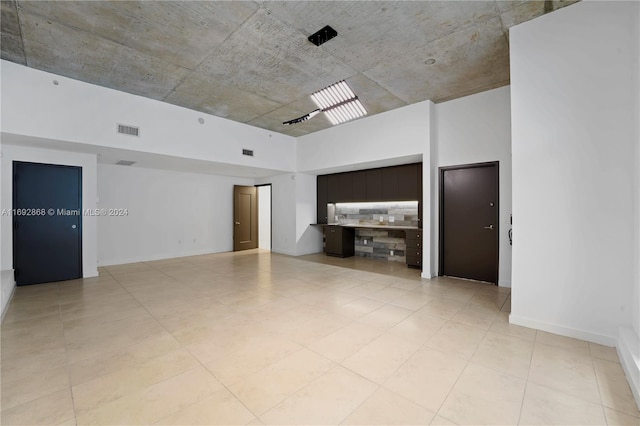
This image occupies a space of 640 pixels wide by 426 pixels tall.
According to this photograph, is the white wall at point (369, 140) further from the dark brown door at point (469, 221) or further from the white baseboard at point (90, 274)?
the white baseboard at point (90, 274)

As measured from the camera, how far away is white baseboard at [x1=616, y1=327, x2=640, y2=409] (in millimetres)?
1983

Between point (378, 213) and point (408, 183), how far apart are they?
133 centimetres

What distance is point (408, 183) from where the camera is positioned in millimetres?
6277

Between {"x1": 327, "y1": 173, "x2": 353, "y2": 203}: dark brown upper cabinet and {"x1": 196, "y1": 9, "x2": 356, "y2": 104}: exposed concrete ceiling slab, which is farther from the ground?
{"x1": 196, "y1": 9, "x2": 356, "y2": 104}: exposed concrete ceiling slab

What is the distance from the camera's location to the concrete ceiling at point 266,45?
9.52 feet

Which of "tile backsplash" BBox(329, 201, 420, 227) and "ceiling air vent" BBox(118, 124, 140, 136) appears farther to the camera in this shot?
"tile backsplash" BBox(329, 201, 420, 227)

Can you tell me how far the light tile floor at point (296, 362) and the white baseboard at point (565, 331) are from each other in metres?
0.09

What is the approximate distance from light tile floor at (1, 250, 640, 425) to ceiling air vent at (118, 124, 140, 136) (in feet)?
8.97

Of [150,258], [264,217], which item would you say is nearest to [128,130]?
[150,258]

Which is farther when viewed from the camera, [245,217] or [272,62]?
[245,217]

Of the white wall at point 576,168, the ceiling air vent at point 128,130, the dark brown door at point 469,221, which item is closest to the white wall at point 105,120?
the ceiling air vent at point 128,130

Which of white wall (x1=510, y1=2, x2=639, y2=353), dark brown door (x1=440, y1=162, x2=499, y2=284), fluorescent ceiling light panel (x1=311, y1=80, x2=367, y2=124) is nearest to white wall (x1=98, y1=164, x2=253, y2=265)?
fluorescent ceiling light panel (x1=311, y1=80, x2=367, y2=124)

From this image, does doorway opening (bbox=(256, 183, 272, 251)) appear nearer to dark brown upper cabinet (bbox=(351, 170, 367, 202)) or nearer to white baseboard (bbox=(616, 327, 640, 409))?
dark brown upper cabinet (bbox=(351, 170, 367, 202))

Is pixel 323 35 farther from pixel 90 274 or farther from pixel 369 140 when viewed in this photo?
pixel 90 274
